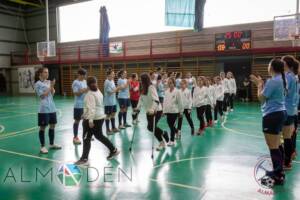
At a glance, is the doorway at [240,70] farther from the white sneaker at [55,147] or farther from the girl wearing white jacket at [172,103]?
the white sneaker at [55,147]

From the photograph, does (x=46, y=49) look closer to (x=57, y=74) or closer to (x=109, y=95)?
(x=57, y=74)

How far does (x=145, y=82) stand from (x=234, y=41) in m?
12.3

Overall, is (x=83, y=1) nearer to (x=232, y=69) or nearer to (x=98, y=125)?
(x=232, y=69)

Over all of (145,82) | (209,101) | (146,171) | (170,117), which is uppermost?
(145,82)

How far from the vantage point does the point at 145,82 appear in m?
5.87

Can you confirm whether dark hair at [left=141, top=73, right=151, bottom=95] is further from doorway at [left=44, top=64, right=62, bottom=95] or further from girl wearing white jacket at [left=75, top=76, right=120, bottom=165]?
doorway at [left=44, top=64, right=62, bottom=95]

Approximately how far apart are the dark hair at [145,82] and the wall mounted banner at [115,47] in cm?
1601

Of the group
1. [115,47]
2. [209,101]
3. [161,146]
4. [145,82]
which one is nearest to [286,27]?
[209,101]

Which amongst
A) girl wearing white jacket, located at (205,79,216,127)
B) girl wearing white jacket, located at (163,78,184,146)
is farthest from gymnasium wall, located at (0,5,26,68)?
girl wearing white jacket, located at (163,78,184,146)

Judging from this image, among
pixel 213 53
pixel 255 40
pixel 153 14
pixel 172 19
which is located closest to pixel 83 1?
pixel 153 14

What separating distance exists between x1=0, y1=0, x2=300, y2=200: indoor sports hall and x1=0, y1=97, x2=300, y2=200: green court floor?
0.02 meters

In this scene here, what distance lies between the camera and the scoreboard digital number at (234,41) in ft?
53.6

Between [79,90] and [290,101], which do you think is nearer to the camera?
[290,101]

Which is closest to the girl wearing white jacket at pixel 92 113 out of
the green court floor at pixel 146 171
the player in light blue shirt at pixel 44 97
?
the green court floor at pixel 146 171
